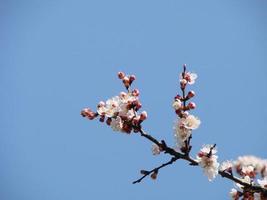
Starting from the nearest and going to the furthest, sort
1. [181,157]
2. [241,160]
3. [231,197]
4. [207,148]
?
[181,157]
[207,148]
[231,197]
[241,160]

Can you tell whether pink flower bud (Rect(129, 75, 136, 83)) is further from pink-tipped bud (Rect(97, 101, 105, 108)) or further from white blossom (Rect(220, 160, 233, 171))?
white blossom (Rect(220, 160, 233, 171))

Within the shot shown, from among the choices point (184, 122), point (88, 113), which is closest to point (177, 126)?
point (184, 122)

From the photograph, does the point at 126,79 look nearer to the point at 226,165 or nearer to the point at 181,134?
the point at 181,134

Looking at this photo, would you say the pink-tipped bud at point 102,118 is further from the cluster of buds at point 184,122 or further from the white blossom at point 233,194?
the white blossom at point 233,194

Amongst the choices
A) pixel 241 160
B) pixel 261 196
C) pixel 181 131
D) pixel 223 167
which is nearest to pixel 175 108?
pixel 181 131

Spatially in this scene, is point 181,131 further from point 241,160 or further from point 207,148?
point 241,160

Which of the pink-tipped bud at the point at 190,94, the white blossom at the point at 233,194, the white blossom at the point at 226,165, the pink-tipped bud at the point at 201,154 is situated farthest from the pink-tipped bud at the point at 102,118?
the white blossom at the point at 233,194
